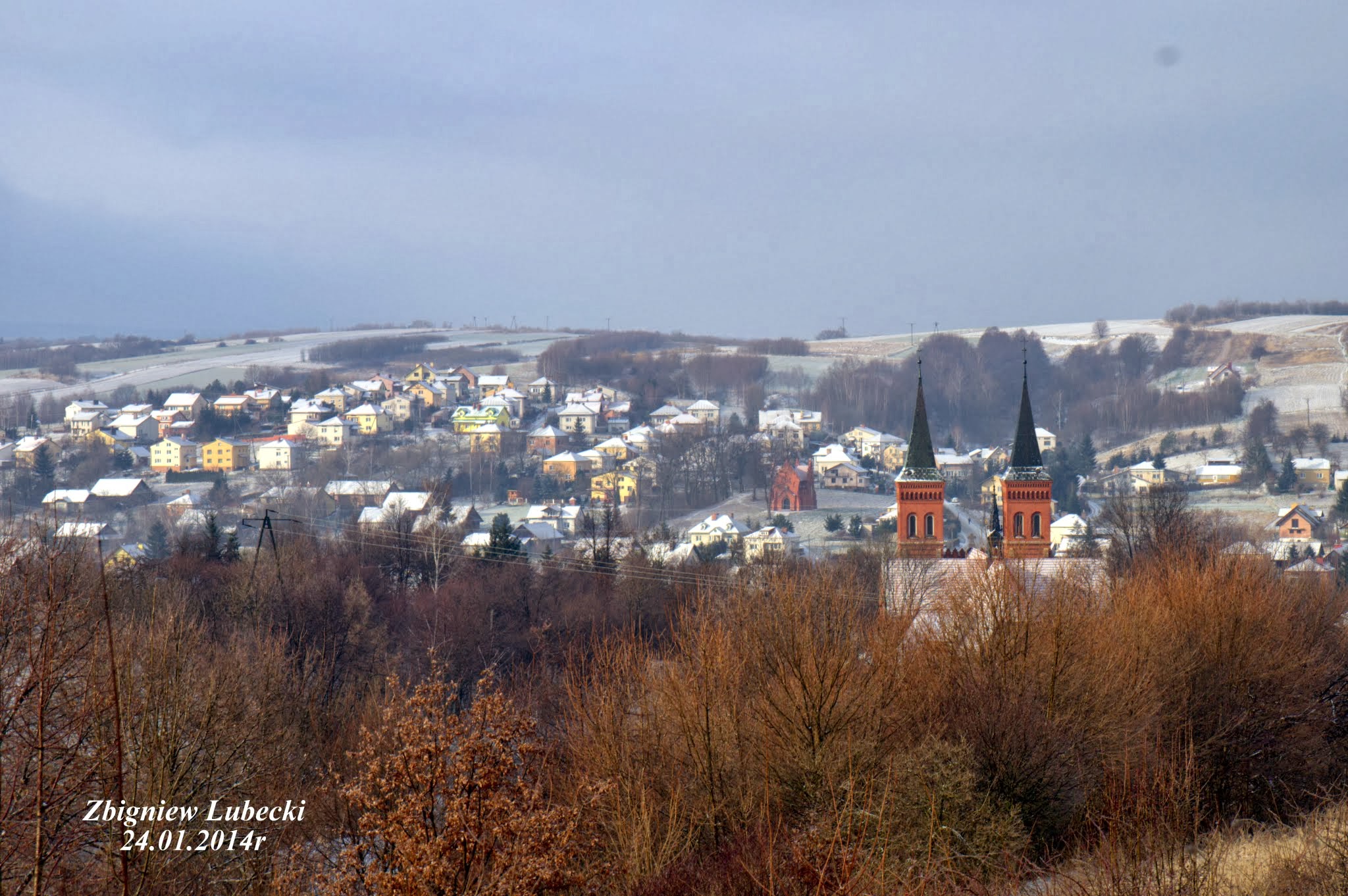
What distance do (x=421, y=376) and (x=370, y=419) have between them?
33430mm

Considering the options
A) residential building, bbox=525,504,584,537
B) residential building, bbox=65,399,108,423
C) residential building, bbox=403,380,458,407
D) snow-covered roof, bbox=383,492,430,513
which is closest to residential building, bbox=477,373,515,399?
residential building, bbox=403,380,458,407

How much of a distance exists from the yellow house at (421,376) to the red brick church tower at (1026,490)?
140 metres

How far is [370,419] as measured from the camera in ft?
518

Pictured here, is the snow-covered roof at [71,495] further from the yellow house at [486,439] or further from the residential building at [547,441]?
the residential building at [547,441]

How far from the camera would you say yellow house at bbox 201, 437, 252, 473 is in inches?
5384

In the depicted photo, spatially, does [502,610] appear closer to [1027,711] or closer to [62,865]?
[1027,711]

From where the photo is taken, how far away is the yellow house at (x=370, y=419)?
15638cm

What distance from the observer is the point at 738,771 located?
19.4m

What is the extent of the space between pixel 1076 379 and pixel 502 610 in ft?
505

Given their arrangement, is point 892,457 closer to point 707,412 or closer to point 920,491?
point 707,412

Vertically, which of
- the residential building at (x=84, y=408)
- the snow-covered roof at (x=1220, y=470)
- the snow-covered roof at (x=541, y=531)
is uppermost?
the residential building at (x=84, y=408)

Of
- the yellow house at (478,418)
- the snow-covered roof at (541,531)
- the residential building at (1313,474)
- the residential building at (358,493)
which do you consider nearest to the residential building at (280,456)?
the residential building at (358,493)

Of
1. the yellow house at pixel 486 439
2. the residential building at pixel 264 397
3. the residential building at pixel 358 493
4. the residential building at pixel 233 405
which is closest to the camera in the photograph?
the residential building at pixel 358 493

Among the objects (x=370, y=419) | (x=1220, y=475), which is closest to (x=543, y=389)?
(x=370, y=419)
